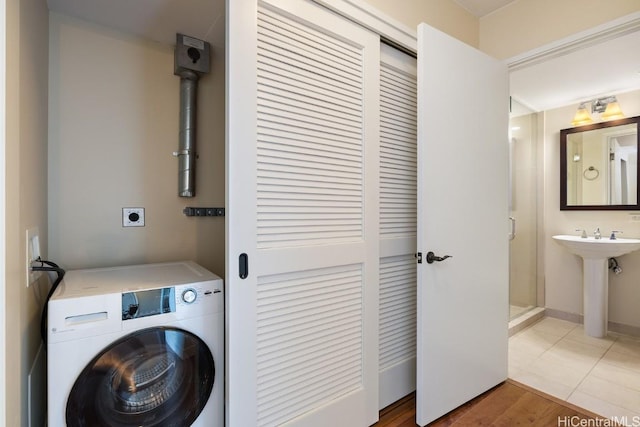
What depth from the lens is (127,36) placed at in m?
1.73

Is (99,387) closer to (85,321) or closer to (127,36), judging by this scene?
(85,321)

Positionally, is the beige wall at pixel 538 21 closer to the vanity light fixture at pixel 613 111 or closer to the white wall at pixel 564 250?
the vanity light fixture at pixel 613 111

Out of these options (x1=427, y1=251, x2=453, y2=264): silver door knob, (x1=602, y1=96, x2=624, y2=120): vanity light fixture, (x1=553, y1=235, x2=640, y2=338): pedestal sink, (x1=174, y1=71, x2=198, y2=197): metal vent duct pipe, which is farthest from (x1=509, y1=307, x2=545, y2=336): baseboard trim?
(x1=174, y1=71, x2=198, y2=197): metal vent duct pipe

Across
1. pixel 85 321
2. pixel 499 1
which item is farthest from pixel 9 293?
pixel 499 1

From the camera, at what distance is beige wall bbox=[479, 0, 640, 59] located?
172 cm

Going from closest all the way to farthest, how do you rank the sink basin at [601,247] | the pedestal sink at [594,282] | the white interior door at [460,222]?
the white interior door at [460,222] < the sink basin at [601,247] < the pedestal sink at [594,282]

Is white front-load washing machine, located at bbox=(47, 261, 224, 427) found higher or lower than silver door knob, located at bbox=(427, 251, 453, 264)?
lower

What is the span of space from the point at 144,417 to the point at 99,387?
0.69 feet

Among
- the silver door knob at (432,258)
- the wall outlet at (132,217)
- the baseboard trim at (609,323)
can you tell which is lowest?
the baseboard trim at (609,323)

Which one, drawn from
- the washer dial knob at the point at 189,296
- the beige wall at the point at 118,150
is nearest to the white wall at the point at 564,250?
the beige wall at the point at 118,150

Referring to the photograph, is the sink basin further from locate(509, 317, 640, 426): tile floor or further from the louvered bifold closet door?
the louvered bifold closet door

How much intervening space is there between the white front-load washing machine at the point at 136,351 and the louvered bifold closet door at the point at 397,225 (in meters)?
0.98

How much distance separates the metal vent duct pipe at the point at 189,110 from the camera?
1.83 metres

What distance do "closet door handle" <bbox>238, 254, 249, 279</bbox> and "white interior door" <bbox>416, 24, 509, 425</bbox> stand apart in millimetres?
923
